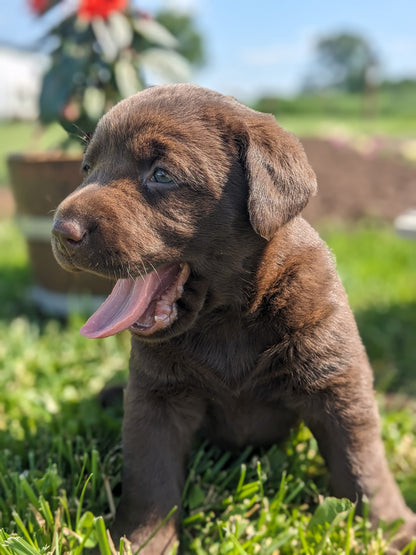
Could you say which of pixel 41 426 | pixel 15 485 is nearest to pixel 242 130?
pixel 15 485

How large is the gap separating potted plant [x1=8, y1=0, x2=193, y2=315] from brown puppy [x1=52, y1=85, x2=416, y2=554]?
2.14 metres

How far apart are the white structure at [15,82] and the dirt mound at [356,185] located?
34319 millimetres

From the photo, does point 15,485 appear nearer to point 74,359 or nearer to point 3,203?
point 74,359

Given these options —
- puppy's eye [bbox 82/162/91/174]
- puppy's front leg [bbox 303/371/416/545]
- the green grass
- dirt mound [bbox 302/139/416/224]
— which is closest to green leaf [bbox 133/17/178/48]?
the green grass

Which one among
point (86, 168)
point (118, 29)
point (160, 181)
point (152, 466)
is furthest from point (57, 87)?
point (152, 466)

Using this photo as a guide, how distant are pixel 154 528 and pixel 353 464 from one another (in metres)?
0.64

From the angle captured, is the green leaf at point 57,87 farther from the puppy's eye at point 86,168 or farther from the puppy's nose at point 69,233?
the puppy's nose at point 69,233

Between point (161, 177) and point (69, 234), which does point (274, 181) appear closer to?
point (161, 177)

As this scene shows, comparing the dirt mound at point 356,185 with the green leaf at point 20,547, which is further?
the dirt mound at point 356,185

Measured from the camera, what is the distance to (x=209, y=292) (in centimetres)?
182

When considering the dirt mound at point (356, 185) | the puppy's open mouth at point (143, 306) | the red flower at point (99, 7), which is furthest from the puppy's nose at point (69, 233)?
the dirt mound at point (356, 185)

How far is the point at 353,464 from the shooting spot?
75.5 inches

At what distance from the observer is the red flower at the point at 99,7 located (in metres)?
4.06

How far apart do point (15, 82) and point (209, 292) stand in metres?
49.3
